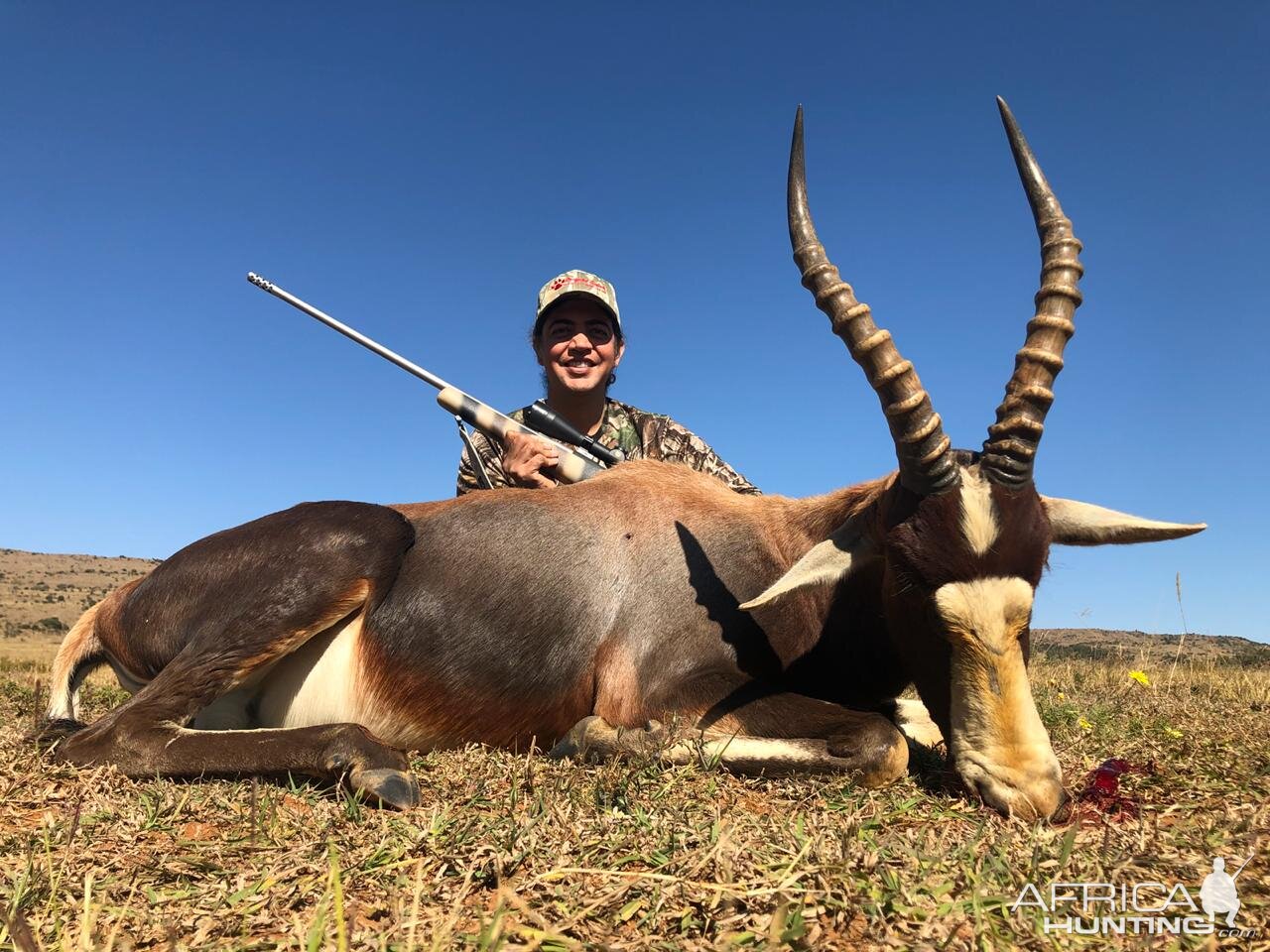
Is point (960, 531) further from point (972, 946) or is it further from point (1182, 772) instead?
point (972, 946)

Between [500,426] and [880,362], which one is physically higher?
[500,426]

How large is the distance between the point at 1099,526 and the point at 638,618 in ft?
7.39

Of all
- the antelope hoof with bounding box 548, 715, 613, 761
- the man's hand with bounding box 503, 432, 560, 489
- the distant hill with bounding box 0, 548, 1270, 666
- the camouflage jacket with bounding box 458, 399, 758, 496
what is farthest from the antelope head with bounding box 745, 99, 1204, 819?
the distant hill with bounding box 0, 548, 1270, 666

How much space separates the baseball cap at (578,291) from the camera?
8.14 m

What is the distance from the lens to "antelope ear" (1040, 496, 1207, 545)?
4016 mm

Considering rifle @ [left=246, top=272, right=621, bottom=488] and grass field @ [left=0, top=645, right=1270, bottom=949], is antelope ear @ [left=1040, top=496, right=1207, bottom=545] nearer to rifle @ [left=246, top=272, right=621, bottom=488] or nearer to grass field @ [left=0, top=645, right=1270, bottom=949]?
grass field @ [left=0, top=645, right=1270, bottom=949]

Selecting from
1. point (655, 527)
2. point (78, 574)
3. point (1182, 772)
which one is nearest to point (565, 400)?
point (655, 527)

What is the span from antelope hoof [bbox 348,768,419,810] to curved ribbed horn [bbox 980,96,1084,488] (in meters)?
2.64

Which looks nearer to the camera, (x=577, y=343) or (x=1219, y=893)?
(x=1219, y=893)

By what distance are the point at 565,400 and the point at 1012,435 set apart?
5.41m

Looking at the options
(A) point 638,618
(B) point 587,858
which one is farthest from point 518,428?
(B) point 587,858

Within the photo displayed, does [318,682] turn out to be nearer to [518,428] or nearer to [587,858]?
[587,858]

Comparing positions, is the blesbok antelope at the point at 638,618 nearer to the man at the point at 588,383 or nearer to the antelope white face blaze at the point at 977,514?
the antelope white face blaze at the point at 977,514

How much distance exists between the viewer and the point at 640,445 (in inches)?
329
